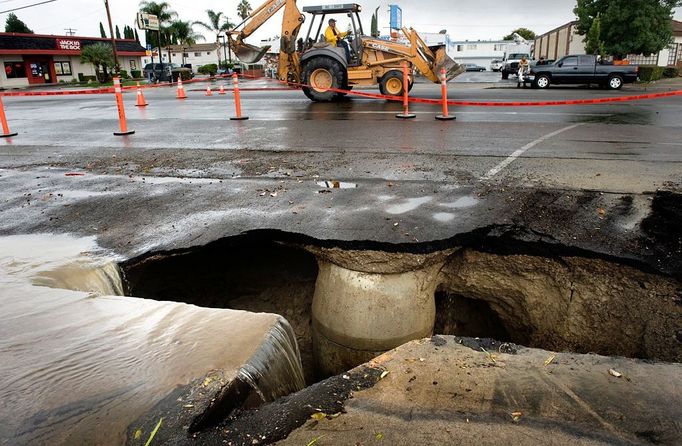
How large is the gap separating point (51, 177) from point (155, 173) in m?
1.44

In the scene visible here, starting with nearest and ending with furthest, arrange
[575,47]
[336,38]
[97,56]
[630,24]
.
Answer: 1. [336,38]
2. [630,24]
3. [97,56]
4. [575,47]

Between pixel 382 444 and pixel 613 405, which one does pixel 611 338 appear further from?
pixel 382 444

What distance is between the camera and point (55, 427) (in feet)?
7.72

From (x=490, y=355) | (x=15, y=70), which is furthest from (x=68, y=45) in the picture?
(x=490, y=355)

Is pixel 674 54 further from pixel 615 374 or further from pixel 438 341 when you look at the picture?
pixel 438 341

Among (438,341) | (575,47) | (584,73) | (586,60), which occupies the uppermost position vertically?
(575,47)

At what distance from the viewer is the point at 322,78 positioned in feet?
50.7

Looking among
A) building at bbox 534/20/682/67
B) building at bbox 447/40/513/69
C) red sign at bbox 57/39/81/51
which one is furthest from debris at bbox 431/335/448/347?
building at bbox 447/40/513/69

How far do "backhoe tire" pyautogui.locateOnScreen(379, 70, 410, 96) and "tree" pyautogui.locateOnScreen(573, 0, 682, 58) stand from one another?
62.1ft

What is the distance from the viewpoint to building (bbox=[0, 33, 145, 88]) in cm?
4144

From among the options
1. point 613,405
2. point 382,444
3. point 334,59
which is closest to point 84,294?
point 382,444

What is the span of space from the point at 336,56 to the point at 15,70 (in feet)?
130

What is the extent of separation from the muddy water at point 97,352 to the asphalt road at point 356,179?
963 millimetres

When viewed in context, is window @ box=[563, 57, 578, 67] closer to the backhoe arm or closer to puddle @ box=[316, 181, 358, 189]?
the backhoe arm
